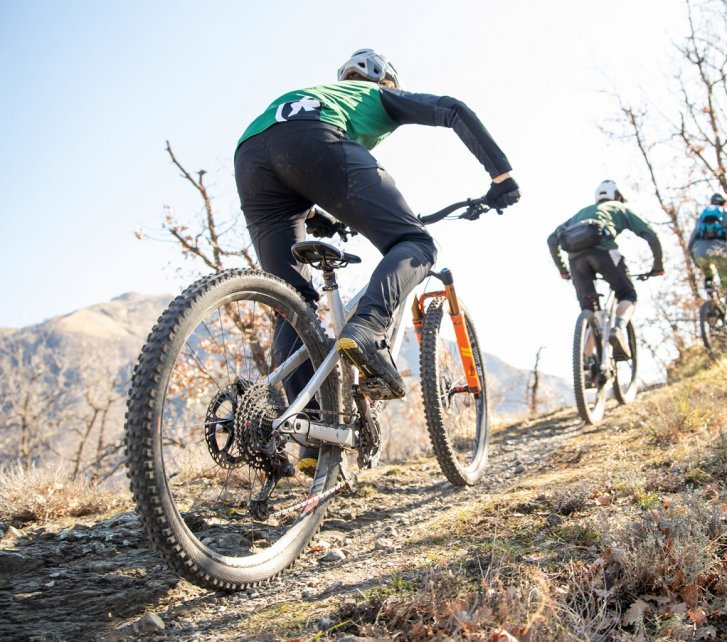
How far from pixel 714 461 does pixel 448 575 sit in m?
1.66

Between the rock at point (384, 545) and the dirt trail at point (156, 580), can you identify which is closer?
the dirt trail at point (156, 580)

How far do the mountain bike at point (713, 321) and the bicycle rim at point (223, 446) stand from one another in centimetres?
856

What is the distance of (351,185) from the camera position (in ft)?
8.34

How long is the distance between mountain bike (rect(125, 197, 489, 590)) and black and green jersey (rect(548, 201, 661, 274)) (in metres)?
3.31

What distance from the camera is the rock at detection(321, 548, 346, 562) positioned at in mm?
2443

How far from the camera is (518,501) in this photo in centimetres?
274

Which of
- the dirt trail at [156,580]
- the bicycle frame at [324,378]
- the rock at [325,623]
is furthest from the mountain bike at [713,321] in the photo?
the rock at [325,623]

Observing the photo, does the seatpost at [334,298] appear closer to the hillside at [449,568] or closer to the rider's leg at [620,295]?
the hillside at [449,568]

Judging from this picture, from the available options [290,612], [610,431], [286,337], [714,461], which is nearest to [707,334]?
[610,431]

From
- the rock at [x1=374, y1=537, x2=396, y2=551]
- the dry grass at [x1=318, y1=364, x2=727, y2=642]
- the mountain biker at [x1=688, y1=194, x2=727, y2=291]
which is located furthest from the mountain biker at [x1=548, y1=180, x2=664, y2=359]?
the rock at [x1=374, y1=537, x2=396, y2=551]

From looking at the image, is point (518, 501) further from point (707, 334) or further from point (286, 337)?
point (707, 334)

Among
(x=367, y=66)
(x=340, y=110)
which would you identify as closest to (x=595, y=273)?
(x=367, y=66)

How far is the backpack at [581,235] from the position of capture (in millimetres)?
6188

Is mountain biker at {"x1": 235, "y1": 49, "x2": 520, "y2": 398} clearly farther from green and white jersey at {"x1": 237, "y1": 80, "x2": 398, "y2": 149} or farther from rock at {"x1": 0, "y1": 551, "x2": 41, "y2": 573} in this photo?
rock at {"x1": 0, "y1": 551, "x2": 41, "y2": 573}
